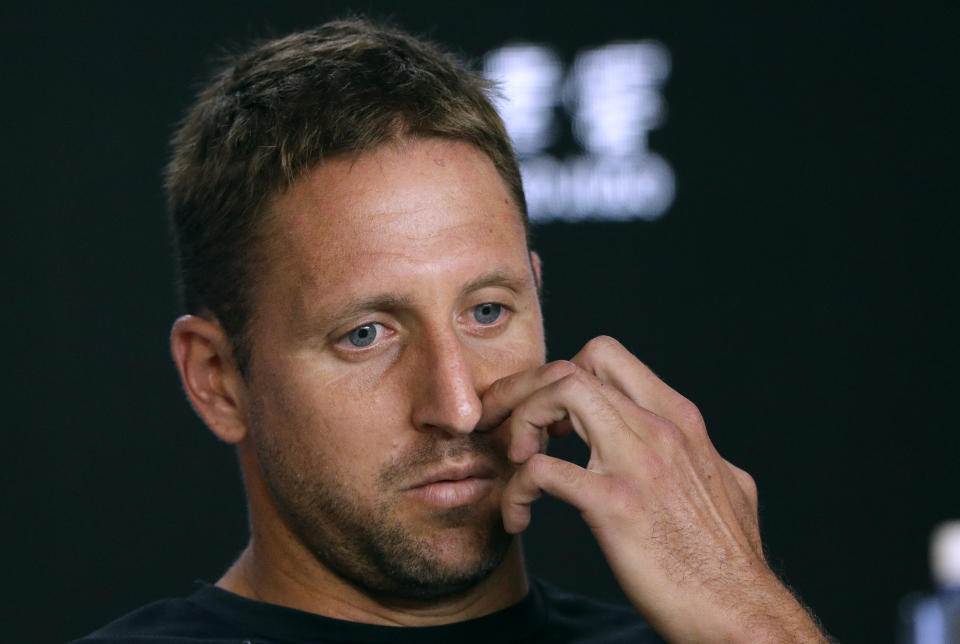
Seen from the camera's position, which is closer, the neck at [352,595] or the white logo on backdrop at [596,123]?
the neck at [352,595]

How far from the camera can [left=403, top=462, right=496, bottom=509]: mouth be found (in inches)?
59.0

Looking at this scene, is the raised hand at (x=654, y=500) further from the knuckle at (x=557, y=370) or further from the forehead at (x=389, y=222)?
the forehead at (x=389, y=222)

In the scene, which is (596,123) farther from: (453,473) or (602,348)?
(453,473)

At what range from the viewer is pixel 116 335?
3773mm

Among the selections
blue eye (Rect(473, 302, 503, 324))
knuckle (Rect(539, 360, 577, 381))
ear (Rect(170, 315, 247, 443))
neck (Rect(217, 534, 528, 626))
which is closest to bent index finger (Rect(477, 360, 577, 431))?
knuckle (Rect(539, 360, 577, 381))

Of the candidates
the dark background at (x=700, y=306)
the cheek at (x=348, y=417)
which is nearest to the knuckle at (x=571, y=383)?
the cheek at (x=348, y=417)

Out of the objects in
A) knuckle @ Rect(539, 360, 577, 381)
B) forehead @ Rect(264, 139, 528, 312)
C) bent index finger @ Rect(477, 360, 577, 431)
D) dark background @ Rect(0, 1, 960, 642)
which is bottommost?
dark background @ Rect(0, 1, 960, 642)

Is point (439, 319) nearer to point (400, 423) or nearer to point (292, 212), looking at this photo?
point (400, 423)

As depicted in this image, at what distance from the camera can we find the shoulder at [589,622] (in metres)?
1.76

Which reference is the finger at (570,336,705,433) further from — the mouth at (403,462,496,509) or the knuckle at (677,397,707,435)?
the mouth at (403,462,496,509)

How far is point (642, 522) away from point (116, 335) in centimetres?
278

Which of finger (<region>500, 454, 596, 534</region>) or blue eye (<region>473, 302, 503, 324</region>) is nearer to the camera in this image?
finger (<region>500, 454, 596, 534</region>)

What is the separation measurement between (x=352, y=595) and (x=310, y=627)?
8cm

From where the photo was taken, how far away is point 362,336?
1.53m
